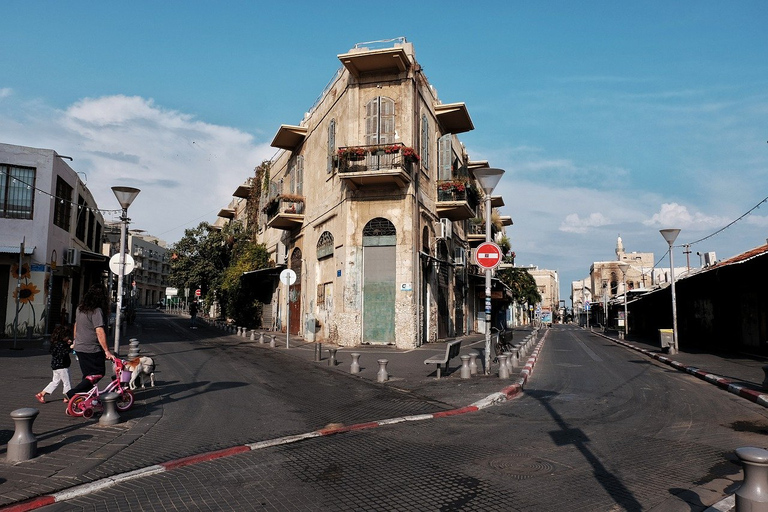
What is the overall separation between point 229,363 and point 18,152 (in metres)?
15.5

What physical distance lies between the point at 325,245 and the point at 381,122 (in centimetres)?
626

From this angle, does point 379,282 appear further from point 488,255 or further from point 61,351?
point 61,351

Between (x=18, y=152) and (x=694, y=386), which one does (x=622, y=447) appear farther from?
(x=18, y=152)

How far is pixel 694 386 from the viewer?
39.6 ft

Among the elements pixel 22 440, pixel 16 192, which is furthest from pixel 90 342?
pixel 16 192

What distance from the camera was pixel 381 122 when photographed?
2177 cm

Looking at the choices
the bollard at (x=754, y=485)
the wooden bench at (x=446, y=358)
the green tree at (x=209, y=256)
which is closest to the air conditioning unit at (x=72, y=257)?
the green tree at (x=209, y=256)

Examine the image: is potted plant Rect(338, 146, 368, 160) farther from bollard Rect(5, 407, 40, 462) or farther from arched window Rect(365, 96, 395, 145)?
bollard Rect(5, 407, 40, 462)

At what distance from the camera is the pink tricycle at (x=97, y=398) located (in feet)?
24.2

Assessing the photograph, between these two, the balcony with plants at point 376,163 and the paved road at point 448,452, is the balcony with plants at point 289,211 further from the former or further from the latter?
the paved road at point 448,452

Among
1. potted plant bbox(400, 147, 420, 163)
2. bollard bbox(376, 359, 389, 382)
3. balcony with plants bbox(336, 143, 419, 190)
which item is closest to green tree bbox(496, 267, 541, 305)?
potted plant bbox(400, 147, 420, 163)

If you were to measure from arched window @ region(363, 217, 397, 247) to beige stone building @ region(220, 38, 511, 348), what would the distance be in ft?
0.14

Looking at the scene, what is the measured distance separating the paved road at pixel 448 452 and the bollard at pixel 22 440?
34.0 inches

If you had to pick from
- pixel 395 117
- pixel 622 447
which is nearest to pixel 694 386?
pixel 622 447
